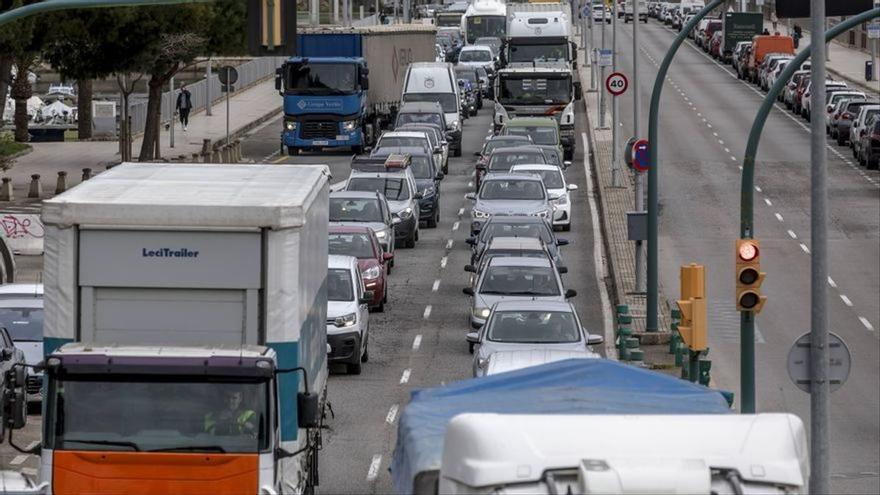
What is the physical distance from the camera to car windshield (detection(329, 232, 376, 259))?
3412cm

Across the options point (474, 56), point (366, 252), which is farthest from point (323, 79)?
point (474, 56)

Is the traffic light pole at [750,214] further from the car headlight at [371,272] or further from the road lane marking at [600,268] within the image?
the car headlight at [371,272]

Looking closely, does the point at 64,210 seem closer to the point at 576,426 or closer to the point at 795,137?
the point at 576,426

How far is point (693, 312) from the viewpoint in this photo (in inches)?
869

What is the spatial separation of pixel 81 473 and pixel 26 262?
24856 mm

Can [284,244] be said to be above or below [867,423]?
above

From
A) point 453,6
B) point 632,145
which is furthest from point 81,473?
point 453,6

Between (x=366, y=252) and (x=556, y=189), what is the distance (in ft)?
38.5

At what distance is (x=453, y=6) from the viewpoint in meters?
142

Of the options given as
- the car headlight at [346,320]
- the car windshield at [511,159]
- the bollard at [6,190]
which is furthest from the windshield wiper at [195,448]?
the bollard at [6,190]

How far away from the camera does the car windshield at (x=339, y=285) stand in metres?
28.4

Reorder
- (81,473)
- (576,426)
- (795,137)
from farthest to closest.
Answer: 1. (795,137)
2. (81,473)
3. (576,426)

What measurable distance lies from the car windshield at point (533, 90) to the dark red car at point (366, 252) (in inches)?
1059

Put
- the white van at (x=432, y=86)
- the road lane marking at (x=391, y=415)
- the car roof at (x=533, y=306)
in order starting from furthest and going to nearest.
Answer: the white van at (x=432, y=86)
the car roof at (x=533, y=306)
the road lane marking at (x=391, y=415)
